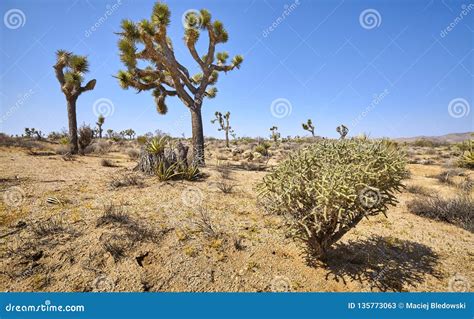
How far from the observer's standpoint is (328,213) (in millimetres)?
3061

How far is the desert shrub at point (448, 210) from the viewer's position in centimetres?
528

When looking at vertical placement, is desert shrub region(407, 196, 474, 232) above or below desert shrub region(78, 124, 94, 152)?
below

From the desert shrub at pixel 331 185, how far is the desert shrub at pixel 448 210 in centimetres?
313

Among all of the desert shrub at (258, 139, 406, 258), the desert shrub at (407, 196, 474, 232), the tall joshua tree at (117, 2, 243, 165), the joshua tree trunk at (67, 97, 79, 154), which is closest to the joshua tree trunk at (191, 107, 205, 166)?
the tall joshua tree at (117, 2, 243, 165)

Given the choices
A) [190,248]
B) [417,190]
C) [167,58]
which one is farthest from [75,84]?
[417,190]

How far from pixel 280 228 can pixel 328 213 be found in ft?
5.95

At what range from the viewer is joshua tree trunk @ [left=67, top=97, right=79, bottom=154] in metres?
12.5

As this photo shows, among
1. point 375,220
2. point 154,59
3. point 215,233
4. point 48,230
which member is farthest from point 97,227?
point 154,59

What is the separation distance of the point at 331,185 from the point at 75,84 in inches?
533

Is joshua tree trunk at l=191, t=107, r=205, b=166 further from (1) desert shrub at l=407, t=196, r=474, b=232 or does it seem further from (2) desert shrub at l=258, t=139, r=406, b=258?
(1) desert shrub at l=407, t=196, r=474, b=232

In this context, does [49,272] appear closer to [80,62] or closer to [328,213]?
[328,213]

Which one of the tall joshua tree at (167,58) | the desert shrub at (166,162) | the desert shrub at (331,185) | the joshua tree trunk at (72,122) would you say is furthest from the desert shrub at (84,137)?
the desert shrub at (331,185)

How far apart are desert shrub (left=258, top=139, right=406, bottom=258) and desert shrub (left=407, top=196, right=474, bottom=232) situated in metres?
3.13

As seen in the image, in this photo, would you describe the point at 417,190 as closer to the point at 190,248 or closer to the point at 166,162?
the point at 190,248
